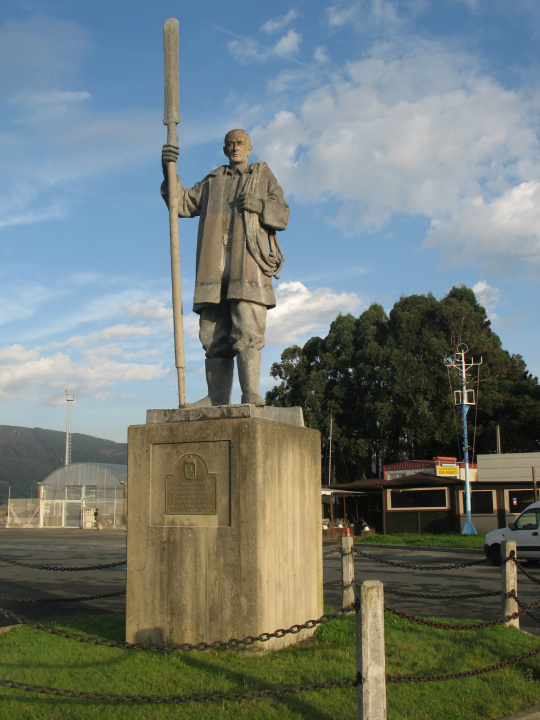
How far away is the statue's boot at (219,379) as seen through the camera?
7.22m

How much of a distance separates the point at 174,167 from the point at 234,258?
3.89ft

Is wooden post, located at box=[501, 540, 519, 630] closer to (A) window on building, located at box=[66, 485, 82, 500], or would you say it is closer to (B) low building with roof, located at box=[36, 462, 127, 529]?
(B) low building with roof, located at box=[36, 462, 127, 529]

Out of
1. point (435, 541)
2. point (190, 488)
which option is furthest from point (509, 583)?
point (435, 541)

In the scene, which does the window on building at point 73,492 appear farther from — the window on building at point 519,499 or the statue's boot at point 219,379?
the statue's boot at point 219,379

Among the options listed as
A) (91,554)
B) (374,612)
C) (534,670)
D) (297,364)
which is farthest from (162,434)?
(297,364)

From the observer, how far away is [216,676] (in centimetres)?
500

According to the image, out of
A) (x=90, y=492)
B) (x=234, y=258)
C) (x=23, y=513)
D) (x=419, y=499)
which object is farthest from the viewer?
(x=23, y=513)

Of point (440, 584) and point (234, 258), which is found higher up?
point (234, 258)

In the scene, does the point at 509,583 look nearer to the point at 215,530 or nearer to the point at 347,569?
the point at 347,569

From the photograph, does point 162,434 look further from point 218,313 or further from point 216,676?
point 216,676

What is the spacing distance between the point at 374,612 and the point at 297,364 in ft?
144

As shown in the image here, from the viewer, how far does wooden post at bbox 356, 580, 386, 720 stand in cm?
374

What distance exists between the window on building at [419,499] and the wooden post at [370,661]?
28174 mm

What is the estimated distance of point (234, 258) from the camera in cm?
706
